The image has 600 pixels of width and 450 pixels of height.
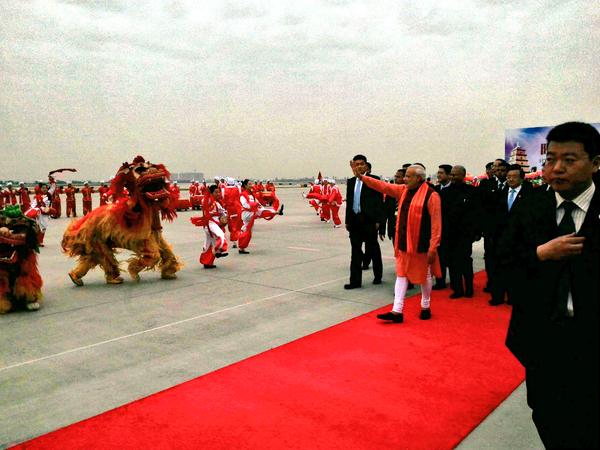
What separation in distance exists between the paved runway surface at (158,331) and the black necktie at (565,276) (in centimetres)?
136

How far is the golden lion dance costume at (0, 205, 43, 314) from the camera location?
5.74 metres

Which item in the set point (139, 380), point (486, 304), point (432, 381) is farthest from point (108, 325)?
point (486, 304)

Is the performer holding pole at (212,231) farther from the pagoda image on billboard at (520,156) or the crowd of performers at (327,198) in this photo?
the pagoda image on billboard at (520,156)

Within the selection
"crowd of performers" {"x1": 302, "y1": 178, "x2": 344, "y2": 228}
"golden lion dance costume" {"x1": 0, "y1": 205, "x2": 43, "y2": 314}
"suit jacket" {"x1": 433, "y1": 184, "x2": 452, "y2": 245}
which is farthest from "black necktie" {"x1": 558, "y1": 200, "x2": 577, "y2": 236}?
"crowd of performers" {"x1": 302, "y1": 178, "x2": 344, "y2": 228}

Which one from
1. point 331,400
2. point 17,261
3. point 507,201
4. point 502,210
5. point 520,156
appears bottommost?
point 331,400

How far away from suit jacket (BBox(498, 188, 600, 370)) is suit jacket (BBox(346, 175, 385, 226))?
483 cm

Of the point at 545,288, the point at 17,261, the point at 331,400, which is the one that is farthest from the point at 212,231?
the point at 545,288

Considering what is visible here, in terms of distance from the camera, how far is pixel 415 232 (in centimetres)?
516

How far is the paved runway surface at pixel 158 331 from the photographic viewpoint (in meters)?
3.30

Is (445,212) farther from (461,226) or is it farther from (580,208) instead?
(580,208)

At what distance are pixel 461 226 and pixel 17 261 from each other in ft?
19.4

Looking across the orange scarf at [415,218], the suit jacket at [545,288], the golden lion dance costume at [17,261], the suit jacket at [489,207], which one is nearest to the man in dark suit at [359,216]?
the suit jacket at [489,207]

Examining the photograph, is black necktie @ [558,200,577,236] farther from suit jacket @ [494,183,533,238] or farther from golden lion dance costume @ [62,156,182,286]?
A: golden lion dance costume @ [62,156,182,286]

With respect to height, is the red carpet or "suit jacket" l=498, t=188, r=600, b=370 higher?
"suit jacket" l=498, t=188, r=600, b=370
